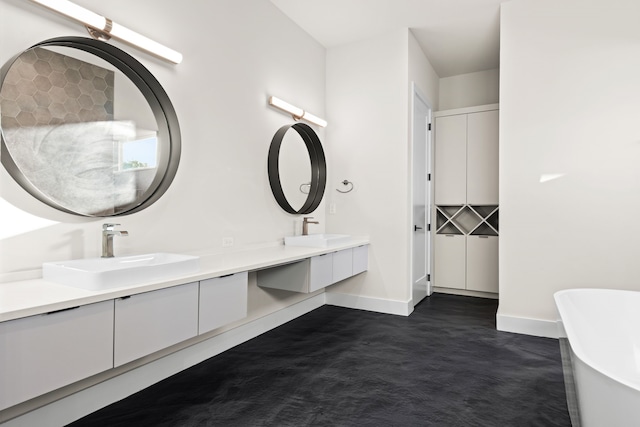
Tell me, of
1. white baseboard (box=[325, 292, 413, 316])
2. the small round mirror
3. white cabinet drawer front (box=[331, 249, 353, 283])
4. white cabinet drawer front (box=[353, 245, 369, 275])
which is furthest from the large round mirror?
white baseboard (box=[325, 292, 413, 316])

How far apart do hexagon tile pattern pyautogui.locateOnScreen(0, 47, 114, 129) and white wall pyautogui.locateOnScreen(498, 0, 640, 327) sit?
3.12 metres

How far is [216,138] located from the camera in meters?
2.66

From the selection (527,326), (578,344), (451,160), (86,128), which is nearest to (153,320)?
(86,128)

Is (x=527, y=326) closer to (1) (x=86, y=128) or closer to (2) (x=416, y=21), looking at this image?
(2) (x=416, y=21)

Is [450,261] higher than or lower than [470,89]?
lower

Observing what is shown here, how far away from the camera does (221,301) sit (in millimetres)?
2018

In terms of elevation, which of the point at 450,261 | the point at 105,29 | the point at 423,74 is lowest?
the point at 450,261

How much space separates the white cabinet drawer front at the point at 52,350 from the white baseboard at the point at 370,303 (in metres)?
2.78

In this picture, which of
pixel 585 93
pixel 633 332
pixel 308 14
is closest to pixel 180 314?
pixel 633 332

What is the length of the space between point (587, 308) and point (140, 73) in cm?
303

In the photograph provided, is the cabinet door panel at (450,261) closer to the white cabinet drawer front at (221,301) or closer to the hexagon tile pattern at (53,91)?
the white cabinet drawer front at (221,301)

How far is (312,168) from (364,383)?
2258 millimetres

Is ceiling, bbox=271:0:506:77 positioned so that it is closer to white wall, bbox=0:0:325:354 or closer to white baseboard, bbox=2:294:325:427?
white wall, bbox=0:0:325:354

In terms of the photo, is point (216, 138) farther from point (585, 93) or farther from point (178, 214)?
point (585, 93)
